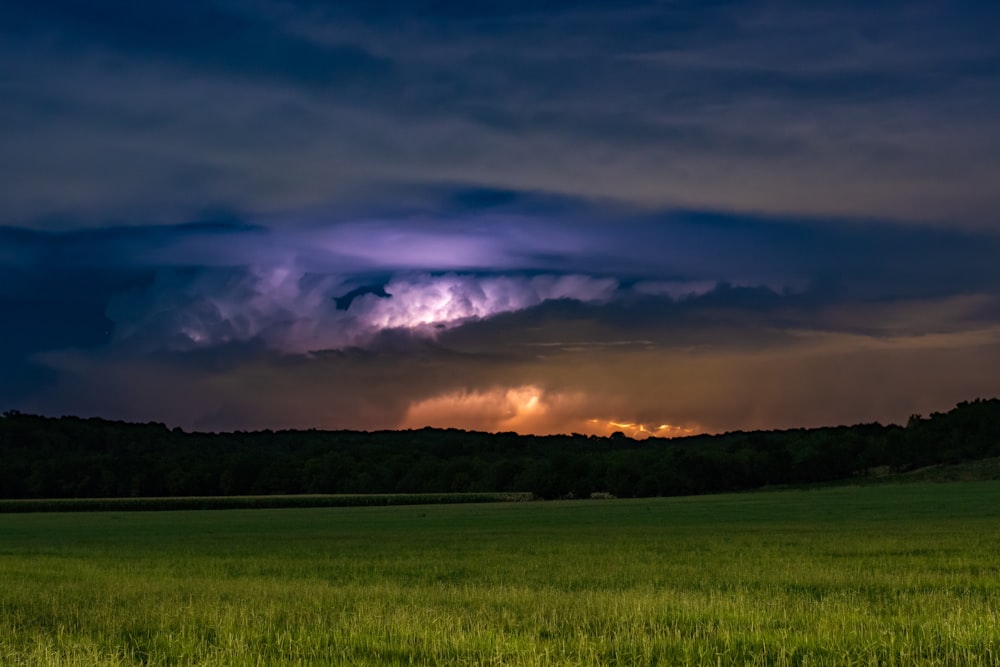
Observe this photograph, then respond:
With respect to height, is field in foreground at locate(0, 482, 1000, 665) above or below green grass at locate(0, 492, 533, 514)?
above

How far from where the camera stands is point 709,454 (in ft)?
627

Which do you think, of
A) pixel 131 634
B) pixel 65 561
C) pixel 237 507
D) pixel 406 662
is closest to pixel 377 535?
pixel 65 561

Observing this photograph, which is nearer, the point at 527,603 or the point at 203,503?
the point at 527,603

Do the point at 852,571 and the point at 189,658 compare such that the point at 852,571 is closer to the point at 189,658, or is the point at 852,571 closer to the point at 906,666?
the point at 906,666

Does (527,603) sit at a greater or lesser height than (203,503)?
greater

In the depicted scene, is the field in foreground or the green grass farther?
the green grass

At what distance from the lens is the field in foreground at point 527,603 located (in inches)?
568

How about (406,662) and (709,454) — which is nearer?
(406,662)

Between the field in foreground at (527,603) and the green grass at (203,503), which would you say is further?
the green grass at (203,503)

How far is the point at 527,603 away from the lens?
20844mm

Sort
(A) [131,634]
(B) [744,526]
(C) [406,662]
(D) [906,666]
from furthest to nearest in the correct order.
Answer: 1. (B) [744,526]
2. (A) [131,634]
3. (C) [406,662]
4. (D) [906,666]

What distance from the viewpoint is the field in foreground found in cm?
1442

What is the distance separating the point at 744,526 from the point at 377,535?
21.8 m

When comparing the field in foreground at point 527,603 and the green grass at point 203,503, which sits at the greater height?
the field in foreground at point 527,603
